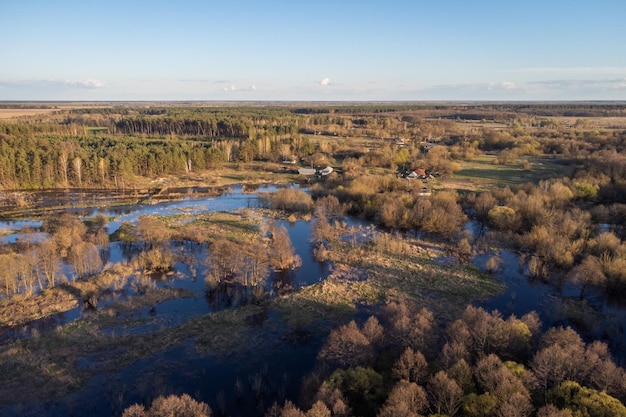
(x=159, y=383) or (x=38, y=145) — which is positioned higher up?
(x=38, y=145)

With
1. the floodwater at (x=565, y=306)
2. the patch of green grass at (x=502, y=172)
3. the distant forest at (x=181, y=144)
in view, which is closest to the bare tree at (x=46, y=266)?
the floodwater at (x=565, y=306)

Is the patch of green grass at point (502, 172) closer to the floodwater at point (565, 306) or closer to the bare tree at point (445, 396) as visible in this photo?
the floodwater at point (565, 306)

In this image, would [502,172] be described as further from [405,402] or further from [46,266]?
[46,266]

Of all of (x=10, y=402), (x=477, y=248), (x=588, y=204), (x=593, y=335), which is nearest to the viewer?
(x=10, y=402)

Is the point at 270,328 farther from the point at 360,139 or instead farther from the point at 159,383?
the point at 360,139

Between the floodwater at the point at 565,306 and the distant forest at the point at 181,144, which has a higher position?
the distant forest at the point at 181,144

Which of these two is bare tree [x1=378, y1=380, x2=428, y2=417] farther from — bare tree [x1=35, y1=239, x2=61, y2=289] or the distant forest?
the distant forest

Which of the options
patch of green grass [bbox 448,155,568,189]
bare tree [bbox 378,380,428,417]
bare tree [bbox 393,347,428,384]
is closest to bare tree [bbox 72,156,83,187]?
patch of green grass [bbox 448,155,568,189]

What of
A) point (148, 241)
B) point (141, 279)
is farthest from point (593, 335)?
point (148, 241)
